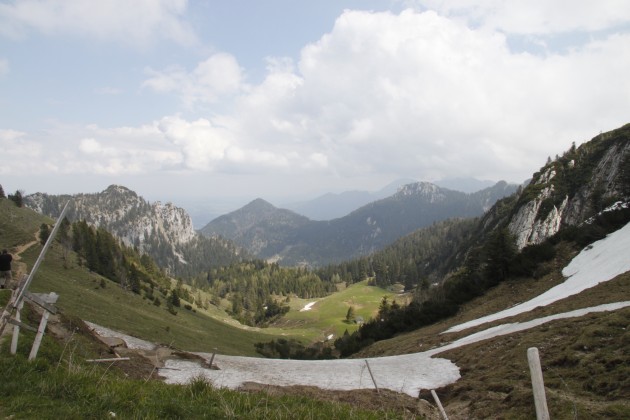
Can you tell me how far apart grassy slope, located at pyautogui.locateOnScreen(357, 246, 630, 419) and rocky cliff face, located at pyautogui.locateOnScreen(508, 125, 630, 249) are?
87.4 metres

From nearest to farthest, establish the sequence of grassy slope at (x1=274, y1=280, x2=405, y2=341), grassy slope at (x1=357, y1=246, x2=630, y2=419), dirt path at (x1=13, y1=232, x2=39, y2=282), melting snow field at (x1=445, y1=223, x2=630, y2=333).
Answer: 1. grassy slope at (x1=357, y1=246, x2=630, y2=419)
2. melting snow field at (x1=445, y1=223, x2=630, y2=333)
3. dirt path at (x1=13, y1=232, x2=39, y2=282)
4. grassy slope at (x1=274, y1=280, x2=405, y2=341)

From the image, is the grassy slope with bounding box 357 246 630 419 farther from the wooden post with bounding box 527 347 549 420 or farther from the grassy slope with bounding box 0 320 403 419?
the grassy slope with bounding box 0 320 403 419

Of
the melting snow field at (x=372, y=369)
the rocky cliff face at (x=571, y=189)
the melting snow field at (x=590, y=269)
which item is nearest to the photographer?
the melting snow field at (x=372, y=369)

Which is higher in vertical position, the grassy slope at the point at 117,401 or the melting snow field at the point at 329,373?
the grassy slope at the point at 117,401

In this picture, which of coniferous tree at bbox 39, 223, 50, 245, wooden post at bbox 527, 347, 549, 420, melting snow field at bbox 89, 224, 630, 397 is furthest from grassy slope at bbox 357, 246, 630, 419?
coniferous tree at bbox 39, 223, 50, 245

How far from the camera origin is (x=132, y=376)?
15.2 m

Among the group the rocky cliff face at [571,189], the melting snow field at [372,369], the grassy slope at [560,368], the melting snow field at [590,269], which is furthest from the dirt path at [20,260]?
the rocky cliff face at [571,189]

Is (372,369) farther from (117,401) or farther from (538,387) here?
(538,387)

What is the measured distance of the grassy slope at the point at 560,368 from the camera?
10.8 meters

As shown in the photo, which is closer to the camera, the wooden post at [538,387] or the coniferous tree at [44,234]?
the wooden post at [538,387]

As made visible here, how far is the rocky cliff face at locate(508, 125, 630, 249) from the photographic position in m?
98.0

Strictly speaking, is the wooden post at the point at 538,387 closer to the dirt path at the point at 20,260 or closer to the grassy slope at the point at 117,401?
the grassy slope at the point at 117,401

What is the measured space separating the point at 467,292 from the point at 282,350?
3423 cm

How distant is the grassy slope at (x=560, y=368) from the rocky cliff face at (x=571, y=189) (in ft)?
287
